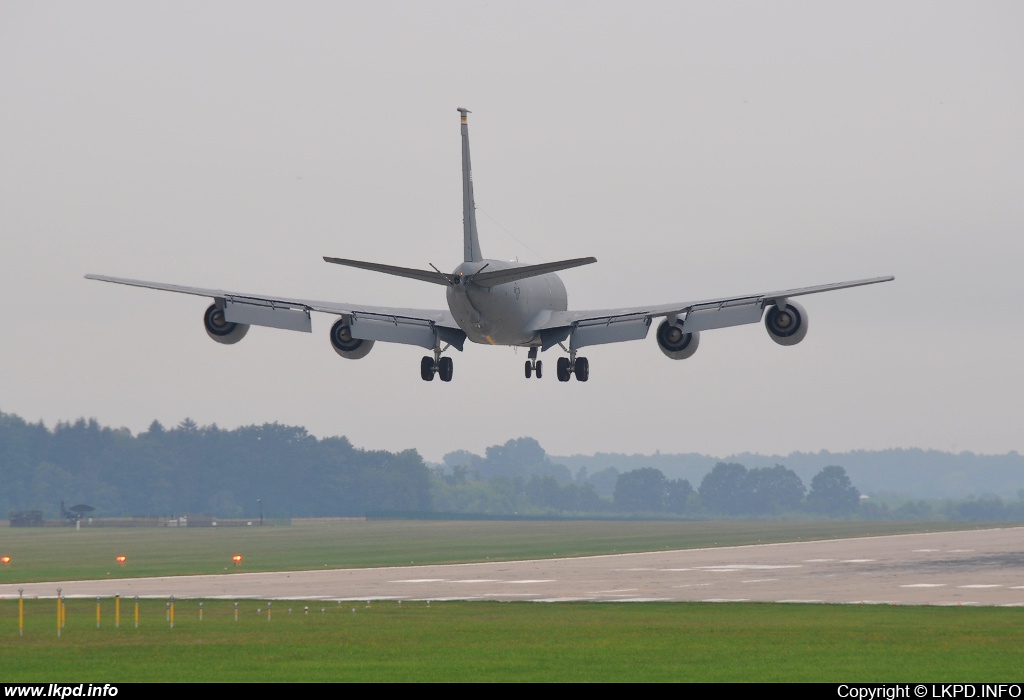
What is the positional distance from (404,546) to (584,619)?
282 ft

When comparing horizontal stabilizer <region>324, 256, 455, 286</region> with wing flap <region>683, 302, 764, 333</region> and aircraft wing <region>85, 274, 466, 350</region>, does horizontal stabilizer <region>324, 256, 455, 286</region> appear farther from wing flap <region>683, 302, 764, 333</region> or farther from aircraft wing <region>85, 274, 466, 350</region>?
wing flap <region>683, 302, 764, 333</region>

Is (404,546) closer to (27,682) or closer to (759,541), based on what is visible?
(759,541)

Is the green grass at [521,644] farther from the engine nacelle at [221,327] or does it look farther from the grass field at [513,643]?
the engine nacelle at [221,327]

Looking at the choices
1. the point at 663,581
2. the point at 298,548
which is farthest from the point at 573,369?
A: the point at 298,548

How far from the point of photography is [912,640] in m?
Answer: 67.7

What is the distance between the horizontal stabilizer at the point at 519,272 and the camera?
58.4 m

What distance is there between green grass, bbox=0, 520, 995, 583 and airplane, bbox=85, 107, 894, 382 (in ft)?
192

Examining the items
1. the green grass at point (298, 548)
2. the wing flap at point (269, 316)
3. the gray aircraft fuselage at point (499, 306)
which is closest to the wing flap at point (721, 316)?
the gray aircraft fuselage at point (499, 306)

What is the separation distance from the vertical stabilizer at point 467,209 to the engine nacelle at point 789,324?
50.8 feet

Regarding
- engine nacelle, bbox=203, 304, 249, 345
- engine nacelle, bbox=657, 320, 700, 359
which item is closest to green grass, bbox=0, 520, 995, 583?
engine nacelle, bbox=203, 304, 249, 345

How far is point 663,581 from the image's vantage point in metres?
110

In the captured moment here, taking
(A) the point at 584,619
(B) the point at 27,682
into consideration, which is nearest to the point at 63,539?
(A) the point at 584,619

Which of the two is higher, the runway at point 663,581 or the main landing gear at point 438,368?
the main landing gear at point 438,368

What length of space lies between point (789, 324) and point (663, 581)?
156 ft
